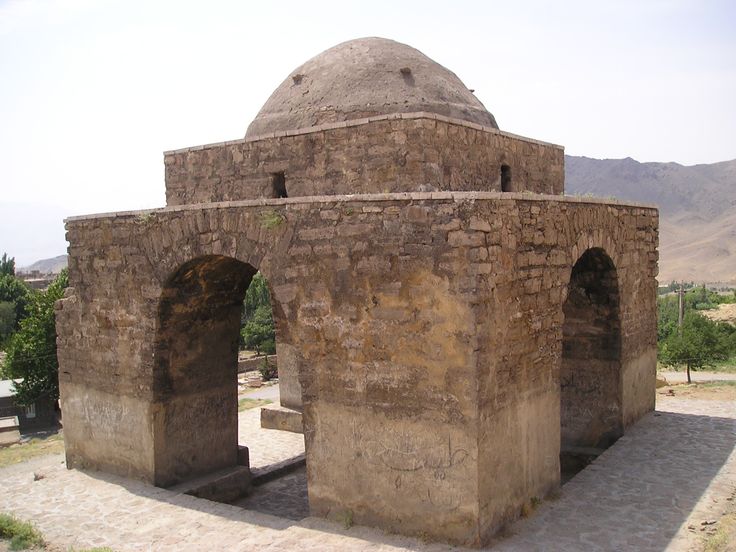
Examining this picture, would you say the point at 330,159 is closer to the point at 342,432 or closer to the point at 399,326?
the point at 399,326

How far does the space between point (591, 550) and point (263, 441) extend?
5.93m

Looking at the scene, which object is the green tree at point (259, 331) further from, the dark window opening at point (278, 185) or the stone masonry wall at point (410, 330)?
the stone masonry wall at point (410, 330)

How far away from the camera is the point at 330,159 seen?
294 inches

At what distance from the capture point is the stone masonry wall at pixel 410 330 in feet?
18.1

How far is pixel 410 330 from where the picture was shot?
5727 mm

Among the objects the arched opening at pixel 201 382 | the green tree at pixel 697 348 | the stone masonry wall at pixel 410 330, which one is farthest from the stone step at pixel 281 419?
the green tree at pixel 697 348

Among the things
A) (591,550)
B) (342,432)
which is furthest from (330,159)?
(591,550)

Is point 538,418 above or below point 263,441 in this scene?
above

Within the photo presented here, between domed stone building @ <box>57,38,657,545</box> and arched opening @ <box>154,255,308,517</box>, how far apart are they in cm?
3

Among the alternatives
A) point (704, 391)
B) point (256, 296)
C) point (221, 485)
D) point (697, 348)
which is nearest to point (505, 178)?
point (221, 485)

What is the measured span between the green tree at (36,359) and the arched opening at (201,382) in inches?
488

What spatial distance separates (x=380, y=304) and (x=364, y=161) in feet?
6.76

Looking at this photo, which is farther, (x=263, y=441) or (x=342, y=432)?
(x=263, y=441)

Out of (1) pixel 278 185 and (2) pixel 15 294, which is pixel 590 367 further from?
(2) pixel 15 294
